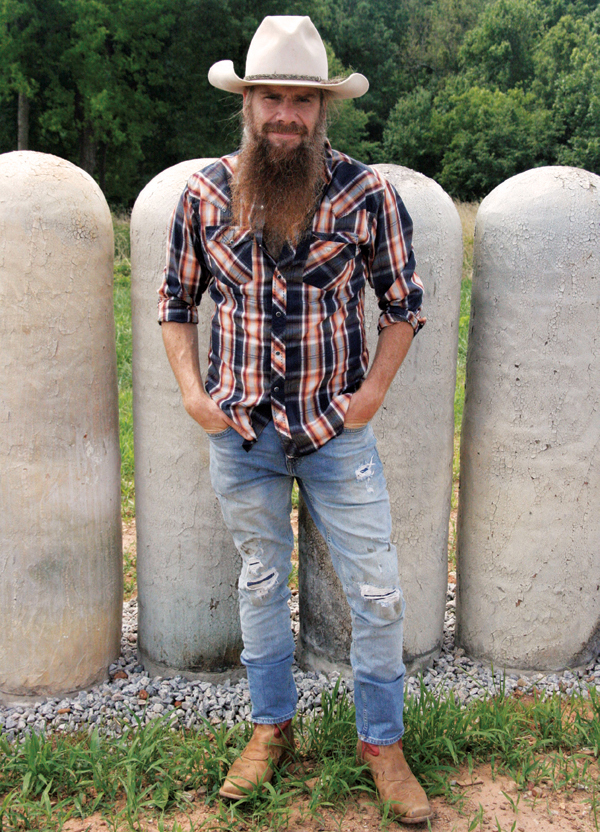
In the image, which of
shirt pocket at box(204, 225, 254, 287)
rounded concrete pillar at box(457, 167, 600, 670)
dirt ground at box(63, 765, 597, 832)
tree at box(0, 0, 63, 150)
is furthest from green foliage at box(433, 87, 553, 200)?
dirt ground at box(63, 765, 597, 832)

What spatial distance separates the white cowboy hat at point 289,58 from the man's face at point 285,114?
39 millimetres

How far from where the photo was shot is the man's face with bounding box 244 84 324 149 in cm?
235

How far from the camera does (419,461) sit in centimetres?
315

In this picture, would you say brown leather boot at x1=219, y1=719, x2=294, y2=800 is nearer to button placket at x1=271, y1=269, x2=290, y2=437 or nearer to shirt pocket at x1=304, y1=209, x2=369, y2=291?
button placket at x1=271, y1=269, x2=290, y2=437

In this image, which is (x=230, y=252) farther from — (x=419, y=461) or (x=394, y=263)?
(x=419, y=461)

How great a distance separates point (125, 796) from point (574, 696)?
5.45 ft

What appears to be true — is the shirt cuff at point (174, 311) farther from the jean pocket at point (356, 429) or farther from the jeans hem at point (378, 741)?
the jeans hem at point (378, 741)

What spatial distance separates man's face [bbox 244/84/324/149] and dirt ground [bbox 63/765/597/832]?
6.56ft

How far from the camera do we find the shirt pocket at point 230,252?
2.37 metres

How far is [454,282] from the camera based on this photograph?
3.11 m

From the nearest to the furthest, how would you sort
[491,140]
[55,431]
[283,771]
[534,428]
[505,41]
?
[283,771], [55,431], [534,428], [491,140], [505,41]

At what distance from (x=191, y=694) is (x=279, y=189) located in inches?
78.2

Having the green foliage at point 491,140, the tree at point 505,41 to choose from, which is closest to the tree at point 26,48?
the green foliage at point 491,140

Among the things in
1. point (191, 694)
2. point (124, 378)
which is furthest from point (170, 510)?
point (124, 378)
